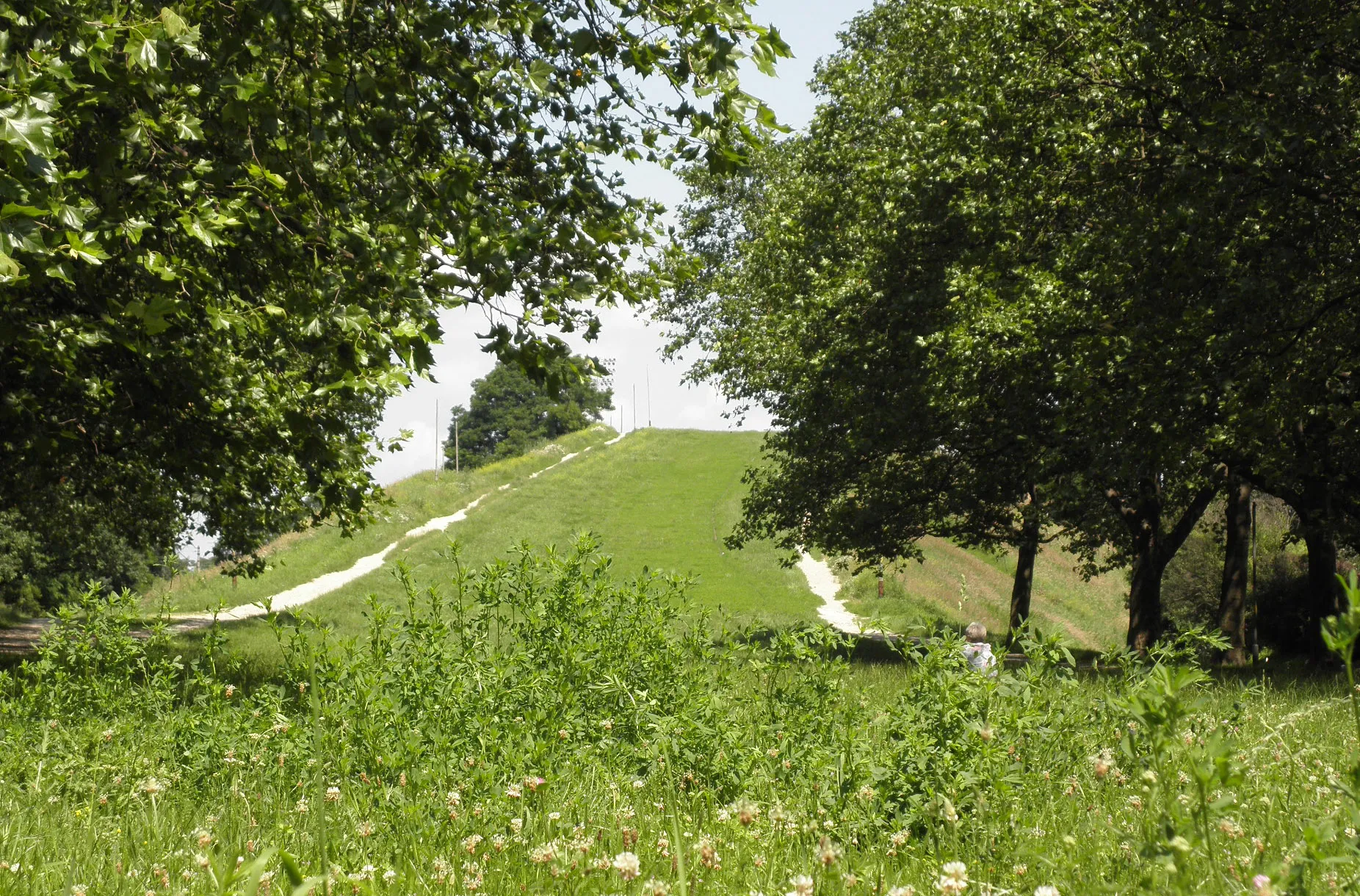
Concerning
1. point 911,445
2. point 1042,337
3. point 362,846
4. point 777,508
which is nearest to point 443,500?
point 777,508

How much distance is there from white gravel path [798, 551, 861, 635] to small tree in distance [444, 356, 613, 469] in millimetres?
60455

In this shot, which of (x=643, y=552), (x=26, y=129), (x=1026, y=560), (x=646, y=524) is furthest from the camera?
(x=646, y=524)

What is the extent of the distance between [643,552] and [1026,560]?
22170mm

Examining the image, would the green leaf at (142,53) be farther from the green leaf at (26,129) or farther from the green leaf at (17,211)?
the green leaf at (17,211)

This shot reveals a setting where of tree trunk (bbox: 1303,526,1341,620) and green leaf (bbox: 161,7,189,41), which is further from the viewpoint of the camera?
tree trunk (bbox: 1303,526,1341,620)

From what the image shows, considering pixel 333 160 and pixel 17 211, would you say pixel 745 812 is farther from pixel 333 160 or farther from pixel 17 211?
pixel 333 160

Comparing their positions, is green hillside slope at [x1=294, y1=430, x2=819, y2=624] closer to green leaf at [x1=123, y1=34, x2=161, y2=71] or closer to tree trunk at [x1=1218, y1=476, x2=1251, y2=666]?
tree trunk at [x1=1218, y1=476, x2=1251, y2=666]

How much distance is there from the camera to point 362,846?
3.66 metres

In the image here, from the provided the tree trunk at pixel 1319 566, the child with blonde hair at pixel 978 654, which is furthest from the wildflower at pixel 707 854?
the tree trunk at pixel 1319 566

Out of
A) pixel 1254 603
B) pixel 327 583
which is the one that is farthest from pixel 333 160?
pixel 327 583

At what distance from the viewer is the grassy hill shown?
3609 centimetres

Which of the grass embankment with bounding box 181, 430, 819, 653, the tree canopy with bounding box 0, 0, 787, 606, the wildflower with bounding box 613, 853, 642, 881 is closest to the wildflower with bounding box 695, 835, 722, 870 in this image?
the wildflower with bounding box 613, 853, 642, 881

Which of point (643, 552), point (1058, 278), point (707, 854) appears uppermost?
point (1058, 278)

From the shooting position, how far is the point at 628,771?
5047 mm
